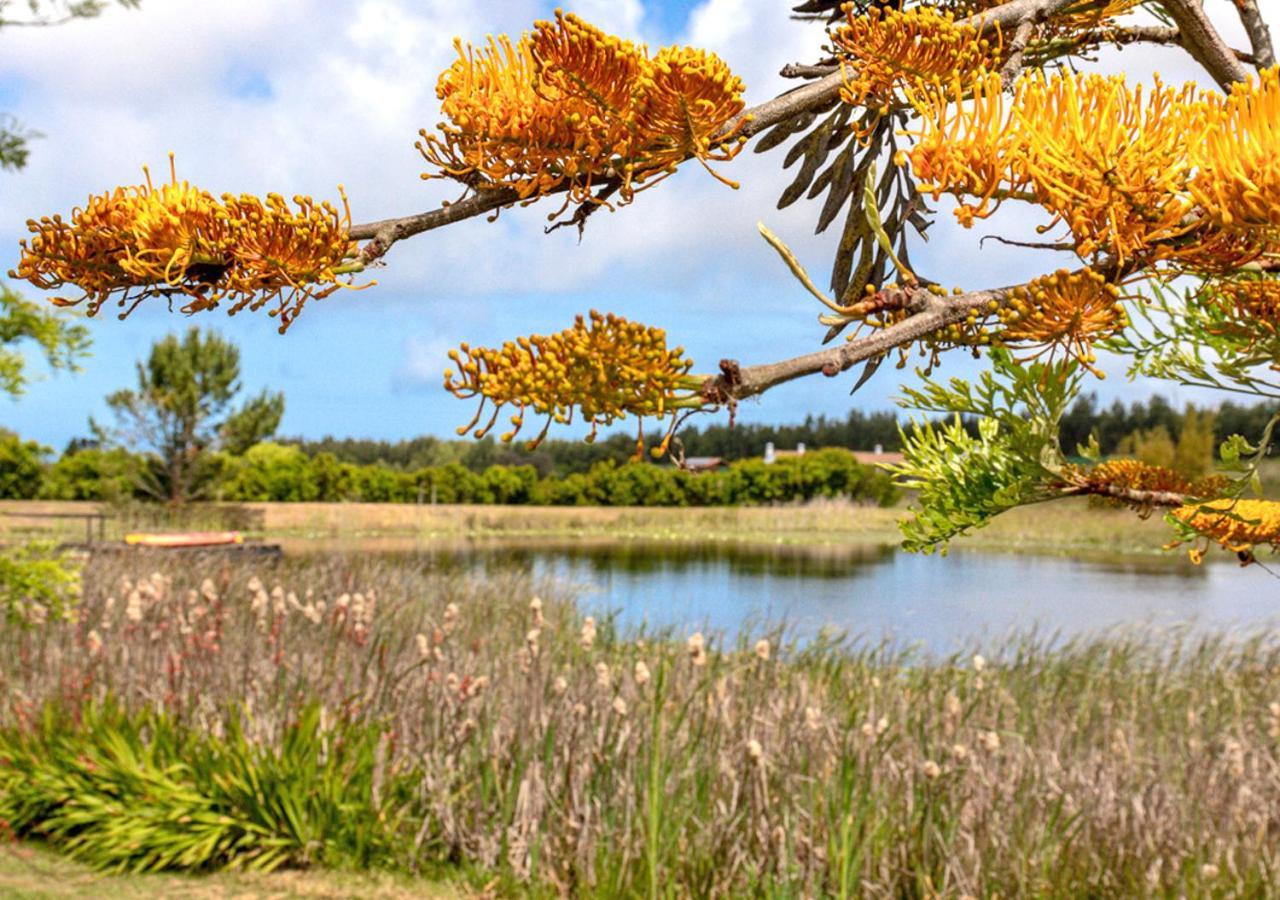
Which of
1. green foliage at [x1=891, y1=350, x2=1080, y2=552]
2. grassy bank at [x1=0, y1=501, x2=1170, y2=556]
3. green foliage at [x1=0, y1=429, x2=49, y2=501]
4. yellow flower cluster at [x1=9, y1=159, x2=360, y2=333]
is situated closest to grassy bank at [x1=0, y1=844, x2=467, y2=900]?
green foliage at [x1=891, y1=350, x2=1080, y2=552]

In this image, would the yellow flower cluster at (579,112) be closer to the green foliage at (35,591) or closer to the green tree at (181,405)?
the green foliage at (35,591)

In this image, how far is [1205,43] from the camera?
8.11ft

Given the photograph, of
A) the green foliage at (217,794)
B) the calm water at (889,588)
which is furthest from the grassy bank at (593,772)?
the calm water at (889,588)

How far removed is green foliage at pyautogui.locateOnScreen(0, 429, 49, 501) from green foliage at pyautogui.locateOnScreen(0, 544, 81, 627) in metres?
36.2

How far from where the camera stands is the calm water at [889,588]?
11766mm

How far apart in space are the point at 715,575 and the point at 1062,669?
15.6 metres

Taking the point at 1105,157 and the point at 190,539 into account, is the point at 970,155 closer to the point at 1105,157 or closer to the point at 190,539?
the point at 1105,157

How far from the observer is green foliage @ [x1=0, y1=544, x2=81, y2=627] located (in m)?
7.57

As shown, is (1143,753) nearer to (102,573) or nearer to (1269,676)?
(1269,676)

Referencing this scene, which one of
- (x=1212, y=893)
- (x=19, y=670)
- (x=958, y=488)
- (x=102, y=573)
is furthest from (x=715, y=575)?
(x=958, y=488)

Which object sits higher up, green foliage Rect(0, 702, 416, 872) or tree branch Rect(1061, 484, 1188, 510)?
tree branch Rect(1061, 484, 1188, 510)

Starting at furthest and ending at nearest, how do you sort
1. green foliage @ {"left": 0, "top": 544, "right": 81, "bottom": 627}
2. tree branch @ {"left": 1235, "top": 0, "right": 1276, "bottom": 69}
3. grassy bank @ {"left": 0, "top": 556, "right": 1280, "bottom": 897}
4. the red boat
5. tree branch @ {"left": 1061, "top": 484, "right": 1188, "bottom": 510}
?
1. the red boat
2. green foliage @ {"left": 0, "top": 544, "right": 81, "bottom": 627}
3. grassy bank @ {"left": 0, "top": 556, "right": 1280, "bottom": 897}
4. tree branch @ {"left": 1235, "top": 0, "right": 1276, "bottom": 69}
5. tree branch @ {"left": 1061, "top": 484, "right": 1188, "bottom": 510}

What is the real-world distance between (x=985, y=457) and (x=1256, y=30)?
1268 millimetres

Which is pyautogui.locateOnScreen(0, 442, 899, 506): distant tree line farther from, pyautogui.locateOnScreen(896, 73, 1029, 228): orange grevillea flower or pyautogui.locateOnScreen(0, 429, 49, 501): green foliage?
pyautogui.locateOnScreen(896, 73, 1029, 228): orange grevillea flower
